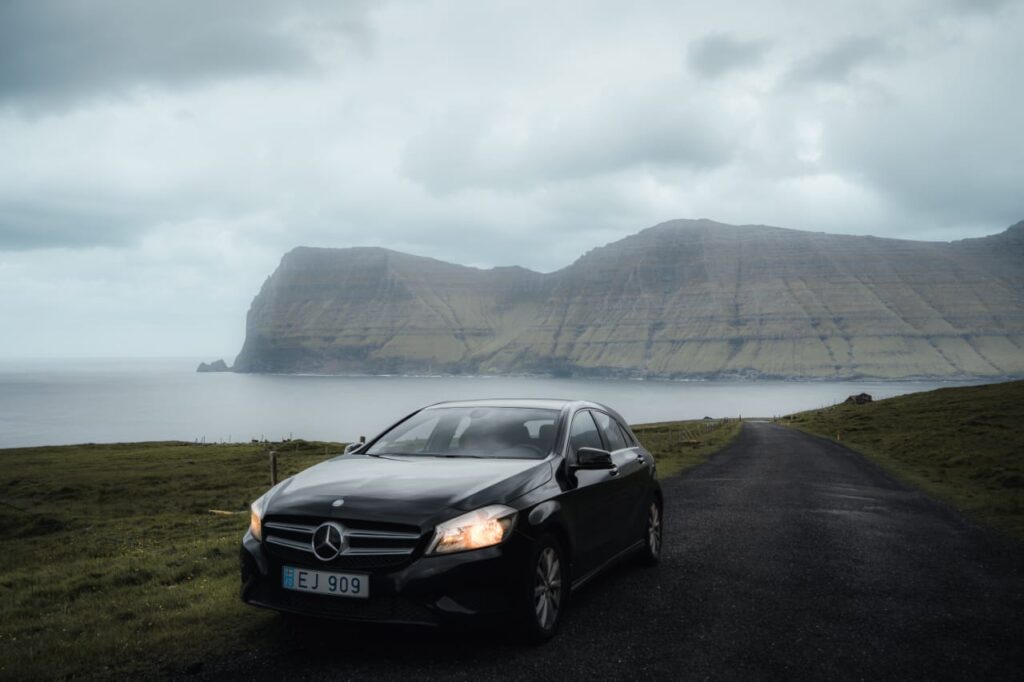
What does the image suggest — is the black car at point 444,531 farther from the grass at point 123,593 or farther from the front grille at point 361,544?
the grass at point 123,593

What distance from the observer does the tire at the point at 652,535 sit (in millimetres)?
8750

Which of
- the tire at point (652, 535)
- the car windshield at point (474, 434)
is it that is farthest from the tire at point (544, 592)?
the tire at point (652, 535)

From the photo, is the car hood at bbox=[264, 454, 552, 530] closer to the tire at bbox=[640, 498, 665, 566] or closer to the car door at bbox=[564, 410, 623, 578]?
the car door at bbox=[564, 410, 623, 578]

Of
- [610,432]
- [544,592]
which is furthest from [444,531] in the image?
[610,432]

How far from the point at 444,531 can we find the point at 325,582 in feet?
2.99

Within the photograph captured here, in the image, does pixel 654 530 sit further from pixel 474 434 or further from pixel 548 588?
pixel 548 588

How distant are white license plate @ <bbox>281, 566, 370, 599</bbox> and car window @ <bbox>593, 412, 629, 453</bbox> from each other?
3.71m

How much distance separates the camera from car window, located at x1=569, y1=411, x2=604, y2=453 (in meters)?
7.31

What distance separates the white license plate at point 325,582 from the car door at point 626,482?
3142 millimetres

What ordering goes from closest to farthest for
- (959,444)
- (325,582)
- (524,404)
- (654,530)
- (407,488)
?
1. (325,582)
2. (407,488)
3. (524,404)
4. (654,530)
5. (959,444)

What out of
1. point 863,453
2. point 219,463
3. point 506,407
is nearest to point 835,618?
point 506,407

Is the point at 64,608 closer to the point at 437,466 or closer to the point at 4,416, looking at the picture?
the point at 437,466

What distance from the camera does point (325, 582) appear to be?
5.30 m

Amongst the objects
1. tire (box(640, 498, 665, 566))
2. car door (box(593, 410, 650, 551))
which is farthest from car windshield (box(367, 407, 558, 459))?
tire (box(640, 498, 665, 566))
